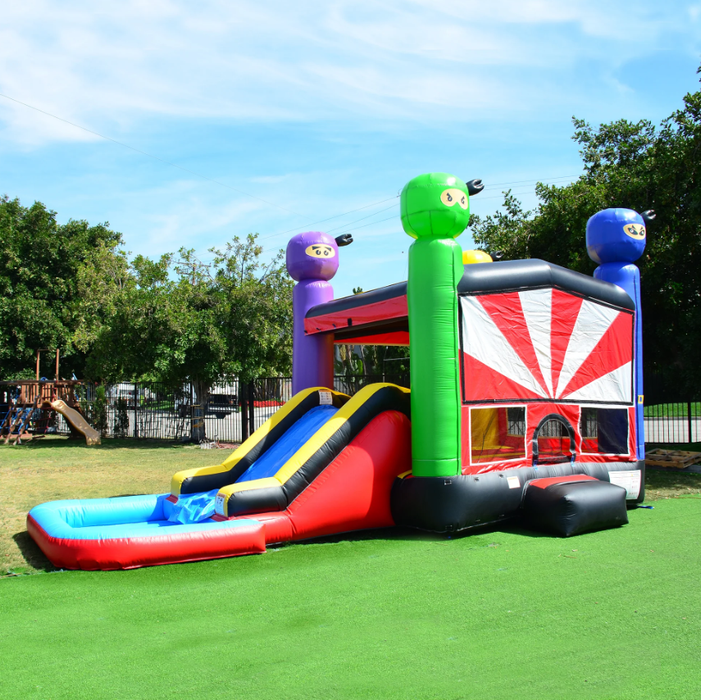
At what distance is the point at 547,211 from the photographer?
1641cm

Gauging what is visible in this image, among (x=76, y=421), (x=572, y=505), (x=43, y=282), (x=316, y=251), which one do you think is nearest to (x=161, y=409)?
(x=76, y=421)

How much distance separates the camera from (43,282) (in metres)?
27.7

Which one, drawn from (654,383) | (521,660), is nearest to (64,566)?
(521,660)

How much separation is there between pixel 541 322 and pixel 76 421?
15.6 meters

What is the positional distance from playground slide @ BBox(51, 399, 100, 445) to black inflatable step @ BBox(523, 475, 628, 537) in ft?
49.6

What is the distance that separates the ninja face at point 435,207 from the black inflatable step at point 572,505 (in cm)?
297

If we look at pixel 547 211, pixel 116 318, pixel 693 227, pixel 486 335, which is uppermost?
pixel 547 211

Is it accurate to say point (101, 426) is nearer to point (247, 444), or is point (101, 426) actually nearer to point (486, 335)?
point (247, 444)

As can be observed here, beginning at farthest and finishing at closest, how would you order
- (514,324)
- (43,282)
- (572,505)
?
(43,282), (514,324), (572,505)

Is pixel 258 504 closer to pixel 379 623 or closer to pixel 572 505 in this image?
pixel 379 623

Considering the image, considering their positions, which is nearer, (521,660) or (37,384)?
(521,660)

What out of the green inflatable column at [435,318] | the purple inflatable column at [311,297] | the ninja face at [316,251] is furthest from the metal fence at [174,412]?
the green inflatable column at [435,318]

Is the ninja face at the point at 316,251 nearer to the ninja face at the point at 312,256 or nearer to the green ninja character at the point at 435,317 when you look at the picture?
the ninja face at the point at 312,256

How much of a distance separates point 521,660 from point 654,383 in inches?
705
